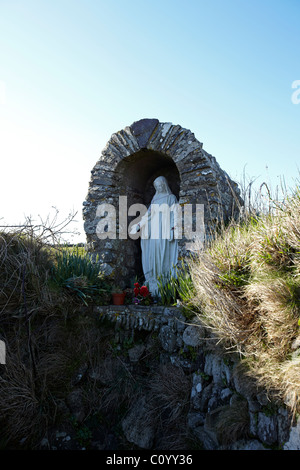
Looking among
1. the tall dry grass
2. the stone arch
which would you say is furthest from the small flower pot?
the tall dry grass

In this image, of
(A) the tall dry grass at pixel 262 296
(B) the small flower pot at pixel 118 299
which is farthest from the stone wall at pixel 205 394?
(B) the small flower pot at pixel 118 299

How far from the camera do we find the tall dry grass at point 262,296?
2.44m

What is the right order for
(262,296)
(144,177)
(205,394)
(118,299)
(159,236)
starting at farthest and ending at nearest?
(144,177) < (159,236) < (118,299) < (205,394) < (262,296)

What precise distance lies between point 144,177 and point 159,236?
4.96 ft

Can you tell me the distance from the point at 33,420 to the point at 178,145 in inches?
156

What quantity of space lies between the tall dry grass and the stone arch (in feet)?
3.91

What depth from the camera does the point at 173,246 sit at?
511cm

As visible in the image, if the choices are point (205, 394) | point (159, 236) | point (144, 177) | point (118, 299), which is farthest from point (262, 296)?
point (144, 177)

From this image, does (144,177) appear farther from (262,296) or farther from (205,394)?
(205,394)

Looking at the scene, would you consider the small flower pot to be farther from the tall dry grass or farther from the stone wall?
the tall dry grass

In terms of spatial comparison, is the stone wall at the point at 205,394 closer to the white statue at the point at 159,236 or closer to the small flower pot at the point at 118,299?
the small flower pot at the point at 118,299

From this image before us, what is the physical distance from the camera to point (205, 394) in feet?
9.86
